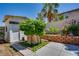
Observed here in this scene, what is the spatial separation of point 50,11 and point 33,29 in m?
0.46

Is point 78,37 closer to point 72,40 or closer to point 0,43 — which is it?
point 72,40

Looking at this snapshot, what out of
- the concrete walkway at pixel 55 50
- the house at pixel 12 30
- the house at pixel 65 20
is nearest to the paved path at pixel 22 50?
the concrete walkway at pixel 55 50

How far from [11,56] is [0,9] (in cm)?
85

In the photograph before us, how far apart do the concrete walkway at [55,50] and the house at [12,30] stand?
24 centimetres

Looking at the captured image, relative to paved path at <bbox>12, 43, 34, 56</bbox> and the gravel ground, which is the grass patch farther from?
the gravel ground

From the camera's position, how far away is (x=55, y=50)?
4.12m

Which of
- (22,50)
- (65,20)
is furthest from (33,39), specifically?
(65,20)

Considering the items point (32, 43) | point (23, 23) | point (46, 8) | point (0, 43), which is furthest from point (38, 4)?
point (0, 43)

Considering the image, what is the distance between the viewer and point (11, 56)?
4082 mm

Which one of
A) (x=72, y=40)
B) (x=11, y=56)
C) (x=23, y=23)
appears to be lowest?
(x=11, y=56)

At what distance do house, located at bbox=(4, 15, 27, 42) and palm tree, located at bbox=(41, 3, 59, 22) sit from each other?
47 centimetres

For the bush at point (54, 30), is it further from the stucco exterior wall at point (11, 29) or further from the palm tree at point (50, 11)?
the stucco exterior wall at point (11, 29)

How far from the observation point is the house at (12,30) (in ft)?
13.9

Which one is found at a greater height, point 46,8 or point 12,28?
point 46,8
